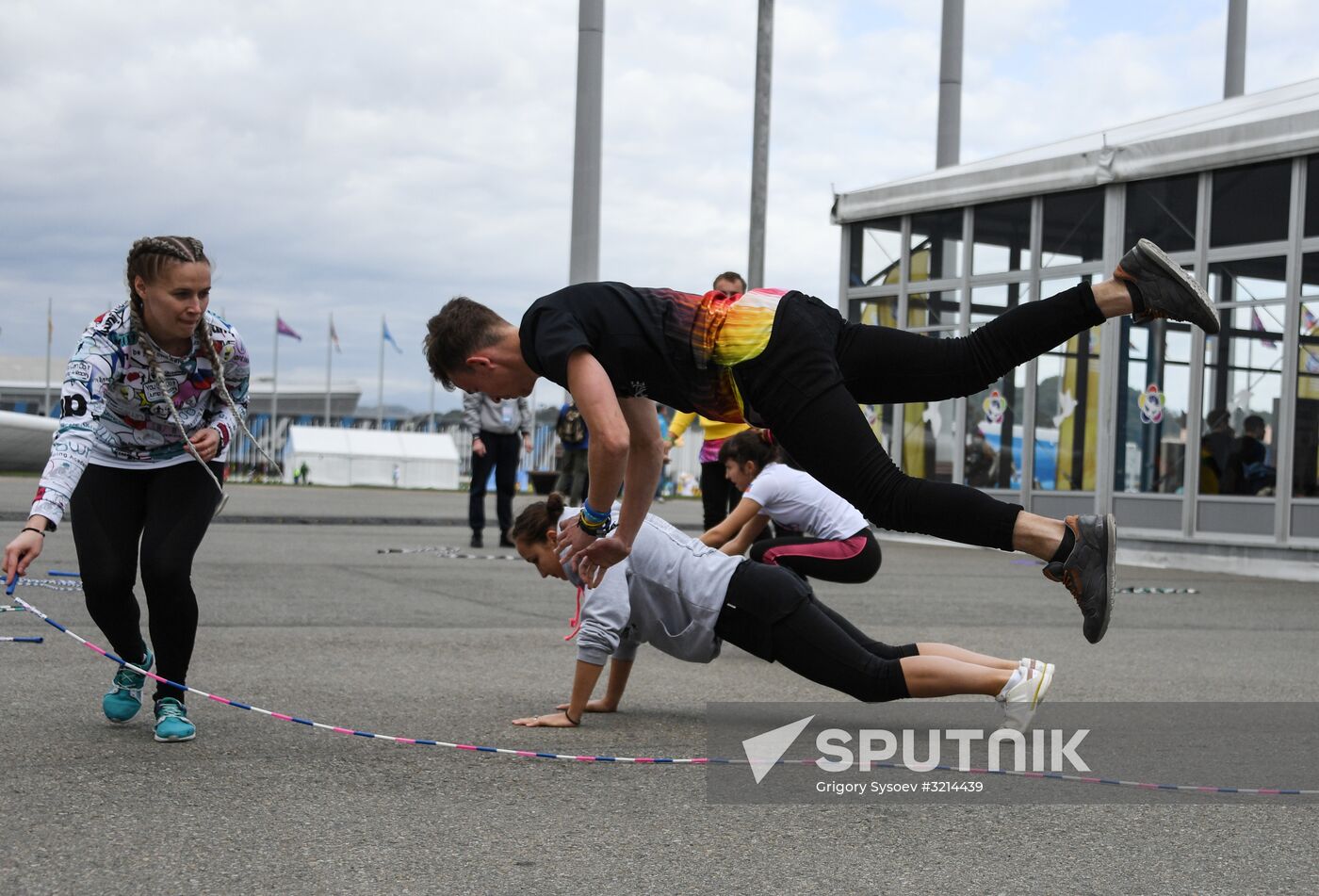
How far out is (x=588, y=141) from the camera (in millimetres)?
19328

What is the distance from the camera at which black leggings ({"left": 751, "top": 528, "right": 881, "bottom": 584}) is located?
23.3ft

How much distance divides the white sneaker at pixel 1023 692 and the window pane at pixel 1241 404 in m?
11.2

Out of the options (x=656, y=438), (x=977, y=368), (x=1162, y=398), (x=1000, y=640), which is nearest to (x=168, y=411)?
(x=656, y=438)

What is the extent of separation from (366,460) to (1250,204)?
2902cm

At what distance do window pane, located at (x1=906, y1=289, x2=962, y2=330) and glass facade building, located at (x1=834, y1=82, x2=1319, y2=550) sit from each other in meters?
0.03

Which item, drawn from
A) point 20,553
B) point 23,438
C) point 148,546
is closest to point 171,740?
point 148,546

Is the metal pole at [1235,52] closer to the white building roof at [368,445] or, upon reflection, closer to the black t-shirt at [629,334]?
the white building roof at [368,445]

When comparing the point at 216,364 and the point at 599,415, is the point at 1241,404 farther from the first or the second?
the point at 599,415

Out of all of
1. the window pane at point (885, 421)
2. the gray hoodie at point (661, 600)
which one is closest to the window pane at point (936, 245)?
the window pane at point (885, 421)

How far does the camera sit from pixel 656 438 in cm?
444

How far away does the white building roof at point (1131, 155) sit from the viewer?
1406cm

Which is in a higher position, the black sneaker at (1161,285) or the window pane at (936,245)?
the window pane at (936,245)

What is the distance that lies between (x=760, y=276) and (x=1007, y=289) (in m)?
4.01

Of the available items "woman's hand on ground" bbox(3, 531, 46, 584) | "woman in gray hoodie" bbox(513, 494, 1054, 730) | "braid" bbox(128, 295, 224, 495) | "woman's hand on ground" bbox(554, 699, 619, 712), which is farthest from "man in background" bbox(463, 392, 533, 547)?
"woman's hand on ground" bbox(3, 531, 46, 584)
